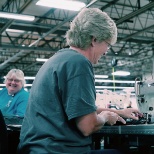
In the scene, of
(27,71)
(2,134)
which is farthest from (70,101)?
(27,71)

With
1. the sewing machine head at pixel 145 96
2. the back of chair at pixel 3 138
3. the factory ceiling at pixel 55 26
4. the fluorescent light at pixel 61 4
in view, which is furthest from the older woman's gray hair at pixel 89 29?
the factory ceiling at pixel 55 26

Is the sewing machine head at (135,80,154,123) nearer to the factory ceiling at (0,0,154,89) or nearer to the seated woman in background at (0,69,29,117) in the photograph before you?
the seated woman in background at (0,69,29,117)

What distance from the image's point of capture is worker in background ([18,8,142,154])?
139 centimetres

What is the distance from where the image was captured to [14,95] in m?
3.62

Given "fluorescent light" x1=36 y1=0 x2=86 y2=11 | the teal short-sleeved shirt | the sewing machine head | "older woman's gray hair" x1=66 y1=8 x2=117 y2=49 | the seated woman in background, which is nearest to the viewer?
the teal short-sleeved shirt

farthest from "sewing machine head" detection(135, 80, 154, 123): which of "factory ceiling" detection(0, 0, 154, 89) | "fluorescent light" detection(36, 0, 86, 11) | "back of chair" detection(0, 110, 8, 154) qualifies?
"factory ceiling" detection(0, 0, 154, 89)

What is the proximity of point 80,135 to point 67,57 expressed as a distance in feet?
1.22

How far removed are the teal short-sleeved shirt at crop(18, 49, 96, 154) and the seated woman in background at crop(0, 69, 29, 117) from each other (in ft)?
6.31

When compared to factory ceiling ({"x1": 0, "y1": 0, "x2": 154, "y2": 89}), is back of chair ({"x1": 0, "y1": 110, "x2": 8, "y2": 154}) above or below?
below

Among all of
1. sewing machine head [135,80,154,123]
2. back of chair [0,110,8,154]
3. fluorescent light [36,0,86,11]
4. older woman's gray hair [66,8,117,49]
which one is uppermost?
fluorescent light [36,0,86,11]

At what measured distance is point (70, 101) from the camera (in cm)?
139

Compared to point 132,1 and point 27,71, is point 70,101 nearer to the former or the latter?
point 132,1

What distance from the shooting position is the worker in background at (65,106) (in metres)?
1.39

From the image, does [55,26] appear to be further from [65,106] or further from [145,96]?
[65,106]
